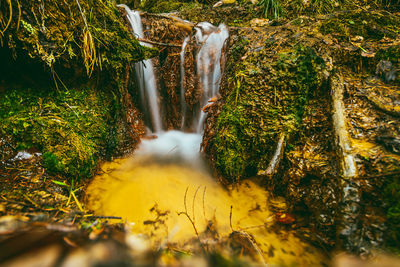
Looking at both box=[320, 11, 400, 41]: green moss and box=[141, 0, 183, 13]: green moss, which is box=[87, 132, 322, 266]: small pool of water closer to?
box=[320, 11, 400, 41]: green moss

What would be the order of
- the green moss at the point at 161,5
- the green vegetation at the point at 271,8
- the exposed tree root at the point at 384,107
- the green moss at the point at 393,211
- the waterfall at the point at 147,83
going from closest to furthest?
the green moss at the point at 393,211, the exposed tree root at the point at 384,107, the waterfall at the point at 147,83, the green vegetation at the point at 271,8, the green moss at the point at 161,5

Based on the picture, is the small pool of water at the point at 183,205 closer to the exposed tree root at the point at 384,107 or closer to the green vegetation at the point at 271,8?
the exposed tree root at the point at 384,107

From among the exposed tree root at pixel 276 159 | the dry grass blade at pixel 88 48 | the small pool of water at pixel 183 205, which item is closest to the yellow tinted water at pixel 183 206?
the small pool of water at pixel 183 205

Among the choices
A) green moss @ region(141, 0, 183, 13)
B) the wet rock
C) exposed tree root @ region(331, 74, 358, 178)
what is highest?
green moss @ region(141, 0, 183, 13)

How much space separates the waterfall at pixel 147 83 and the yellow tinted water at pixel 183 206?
5.20 ft

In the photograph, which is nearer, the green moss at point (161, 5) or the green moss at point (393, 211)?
the green moss at point (393, 211)

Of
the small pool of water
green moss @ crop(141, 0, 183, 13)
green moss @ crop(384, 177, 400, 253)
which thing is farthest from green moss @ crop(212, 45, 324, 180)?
green moss @ crop(141, 0, 183, 13)

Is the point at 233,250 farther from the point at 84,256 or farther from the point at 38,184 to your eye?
the point at 38,184

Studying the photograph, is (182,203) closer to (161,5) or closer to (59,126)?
(59,126)

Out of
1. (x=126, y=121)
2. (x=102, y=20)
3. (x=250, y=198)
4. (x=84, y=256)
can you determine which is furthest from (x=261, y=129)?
(x=102, y=20)

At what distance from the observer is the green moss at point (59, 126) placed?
2.00m

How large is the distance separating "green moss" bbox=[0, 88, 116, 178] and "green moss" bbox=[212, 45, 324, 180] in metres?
1.99

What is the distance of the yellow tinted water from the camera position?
5.52 feet

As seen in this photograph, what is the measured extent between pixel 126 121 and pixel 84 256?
9.96 feet
